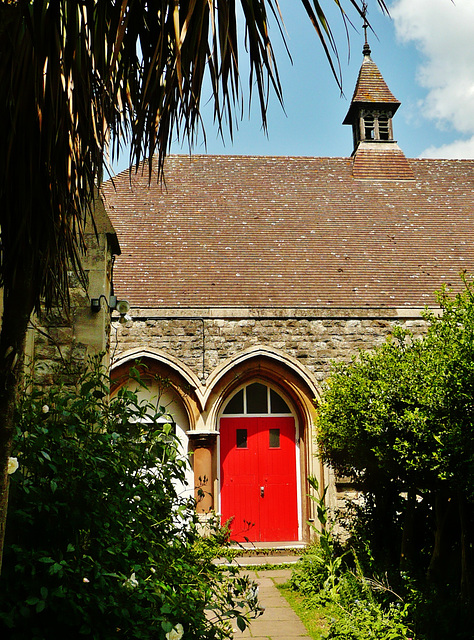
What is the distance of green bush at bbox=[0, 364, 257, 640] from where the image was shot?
114 inches

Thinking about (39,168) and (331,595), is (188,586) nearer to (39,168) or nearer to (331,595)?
(39,168)

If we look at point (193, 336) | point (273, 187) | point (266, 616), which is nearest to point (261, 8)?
point (266, 616)

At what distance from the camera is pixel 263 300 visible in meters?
11.4

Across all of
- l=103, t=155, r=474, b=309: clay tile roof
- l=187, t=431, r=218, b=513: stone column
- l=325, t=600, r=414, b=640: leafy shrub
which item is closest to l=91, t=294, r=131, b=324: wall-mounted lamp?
l=325, t=600, r=414, b=640: leafy shrub

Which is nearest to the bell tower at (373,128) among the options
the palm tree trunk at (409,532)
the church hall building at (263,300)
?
the church hall building at (263,300)

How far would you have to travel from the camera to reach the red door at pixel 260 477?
11117 mm

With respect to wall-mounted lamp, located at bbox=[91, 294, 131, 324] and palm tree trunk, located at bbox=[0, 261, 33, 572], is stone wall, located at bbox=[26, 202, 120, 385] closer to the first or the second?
wall-mounted lamp, located at bbox=[91, 294, 131, 324]

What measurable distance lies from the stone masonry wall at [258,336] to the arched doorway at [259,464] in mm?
1003

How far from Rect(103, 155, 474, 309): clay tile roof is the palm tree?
896 centimetres

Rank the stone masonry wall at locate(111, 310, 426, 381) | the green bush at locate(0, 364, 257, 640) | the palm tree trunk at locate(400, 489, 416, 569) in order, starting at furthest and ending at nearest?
the stone masonry wall at locate(111, 310, 426, 381)
the palm tree trunk at locate(400, 489, 416, 569)
the green bush at locate(0, 364, 257, 640)

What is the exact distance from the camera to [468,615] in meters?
5.14

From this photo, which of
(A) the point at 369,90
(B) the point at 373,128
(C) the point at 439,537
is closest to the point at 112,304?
(C) the point at 439,537

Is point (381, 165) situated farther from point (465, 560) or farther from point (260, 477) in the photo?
point (465, 560)

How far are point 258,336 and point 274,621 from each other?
18.9 feet
